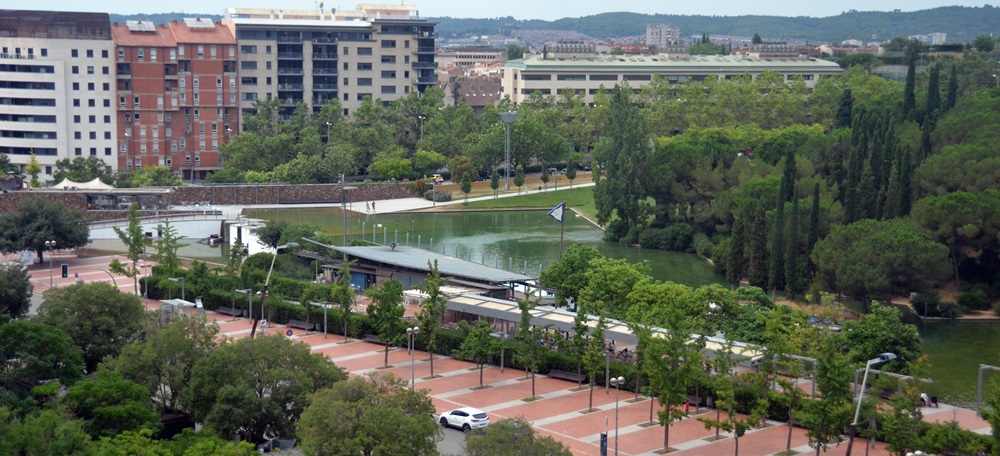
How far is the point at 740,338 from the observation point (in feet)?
147

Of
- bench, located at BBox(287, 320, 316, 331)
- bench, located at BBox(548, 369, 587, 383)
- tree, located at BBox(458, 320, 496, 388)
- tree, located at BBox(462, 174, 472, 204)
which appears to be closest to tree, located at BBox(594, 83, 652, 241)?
tree, located at BBox(462, 174, 472, 204)

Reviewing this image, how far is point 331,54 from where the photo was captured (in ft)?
374

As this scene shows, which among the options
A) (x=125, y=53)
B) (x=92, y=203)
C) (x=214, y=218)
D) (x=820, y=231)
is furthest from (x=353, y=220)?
(x=820, y=231)

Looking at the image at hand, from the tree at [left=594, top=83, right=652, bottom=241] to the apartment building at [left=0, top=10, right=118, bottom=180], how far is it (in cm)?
4242

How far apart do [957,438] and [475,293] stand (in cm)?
2302

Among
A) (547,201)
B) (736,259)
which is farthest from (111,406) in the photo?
(547,201)

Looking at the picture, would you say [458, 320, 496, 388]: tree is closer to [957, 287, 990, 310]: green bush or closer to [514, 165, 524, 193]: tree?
[957, 287, 990, 310]: green bush

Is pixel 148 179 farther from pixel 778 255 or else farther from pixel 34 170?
pixel 778 255

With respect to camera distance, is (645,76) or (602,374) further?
(645,76)

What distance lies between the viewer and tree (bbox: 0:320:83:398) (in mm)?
36812

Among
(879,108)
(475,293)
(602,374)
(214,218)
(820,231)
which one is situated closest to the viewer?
(602,374)

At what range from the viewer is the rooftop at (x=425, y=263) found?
5322 cm

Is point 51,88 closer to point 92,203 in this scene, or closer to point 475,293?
point 92,203

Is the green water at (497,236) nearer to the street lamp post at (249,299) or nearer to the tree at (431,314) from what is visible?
the street lamp post at (249,299)
